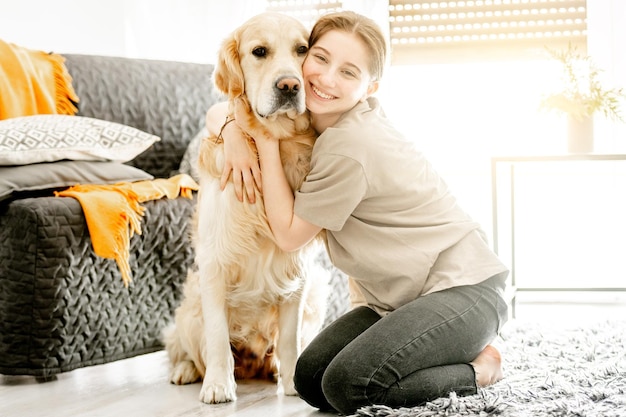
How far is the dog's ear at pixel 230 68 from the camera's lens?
182 cm

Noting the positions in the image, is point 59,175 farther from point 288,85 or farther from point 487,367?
point 487,367

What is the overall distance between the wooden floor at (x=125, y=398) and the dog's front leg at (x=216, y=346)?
3cm

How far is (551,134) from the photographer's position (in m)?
3.85

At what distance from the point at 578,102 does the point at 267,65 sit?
1850mm

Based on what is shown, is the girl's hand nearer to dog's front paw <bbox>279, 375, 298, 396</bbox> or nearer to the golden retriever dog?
the golden retriever dog

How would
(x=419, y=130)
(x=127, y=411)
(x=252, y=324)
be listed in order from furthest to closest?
(x=419, y=130) → (x=252, y=324) → (x=127, y=411)

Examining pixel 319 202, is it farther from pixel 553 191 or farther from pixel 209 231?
pixel 553 191

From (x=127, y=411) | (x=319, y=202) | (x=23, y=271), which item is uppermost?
(x=319, y=202)

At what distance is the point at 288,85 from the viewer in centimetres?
174

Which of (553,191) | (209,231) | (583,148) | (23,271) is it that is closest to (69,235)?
(23,271)

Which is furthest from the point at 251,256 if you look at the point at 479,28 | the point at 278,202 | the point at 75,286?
the point at 479,28

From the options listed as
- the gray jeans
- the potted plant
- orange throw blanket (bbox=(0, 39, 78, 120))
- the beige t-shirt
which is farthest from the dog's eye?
the potted plant

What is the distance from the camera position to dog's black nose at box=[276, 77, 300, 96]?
173 cm

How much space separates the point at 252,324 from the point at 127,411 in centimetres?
39
